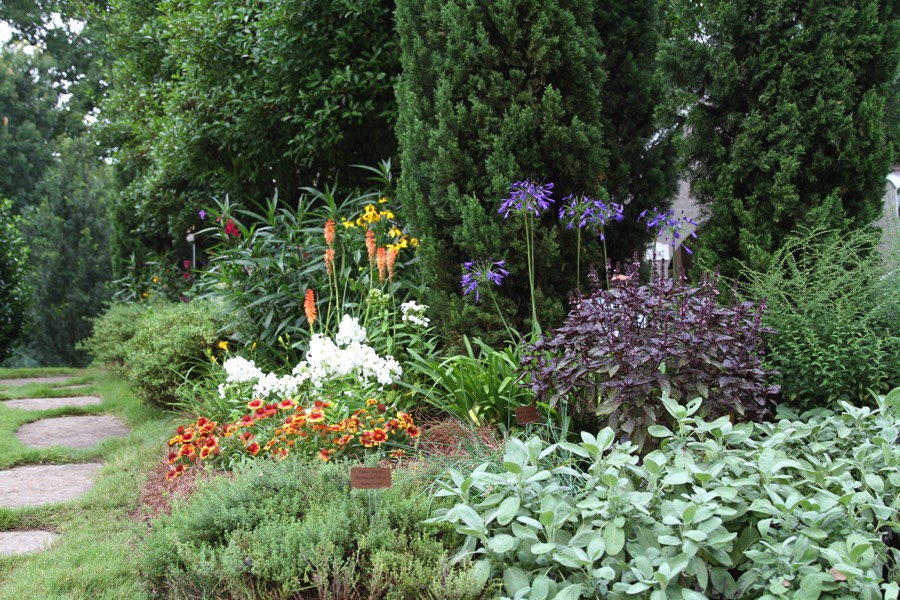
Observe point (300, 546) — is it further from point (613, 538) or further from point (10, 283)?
point (10, 283)

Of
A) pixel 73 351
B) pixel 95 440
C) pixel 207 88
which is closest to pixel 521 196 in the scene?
pixel 95 440

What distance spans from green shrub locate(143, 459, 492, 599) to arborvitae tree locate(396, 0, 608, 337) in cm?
167

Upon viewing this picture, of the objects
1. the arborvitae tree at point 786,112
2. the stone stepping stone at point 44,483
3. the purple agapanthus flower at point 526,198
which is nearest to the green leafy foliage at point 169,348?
the stone stepping stone at point 44,483

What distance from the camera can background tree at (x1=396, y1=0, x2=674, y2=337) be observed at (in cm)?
388

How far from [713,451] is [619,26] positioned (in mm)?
3187

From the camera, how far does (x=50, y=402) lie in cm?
684

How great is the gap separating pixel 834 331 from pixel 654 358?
3.17 feet

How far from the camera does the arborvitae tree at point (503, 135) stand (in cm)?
387

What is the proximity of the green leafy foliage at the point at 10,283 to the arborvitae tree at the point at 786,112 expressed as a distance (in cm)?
1185

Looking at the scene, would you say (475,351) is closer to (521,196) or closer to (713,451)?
(521,196)

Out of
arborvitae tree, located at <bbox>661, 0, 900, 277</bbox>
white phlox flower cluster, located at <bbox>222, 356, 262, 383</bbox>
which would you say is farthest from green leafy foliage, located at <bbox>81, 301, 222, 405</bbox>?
arborvitae tree, located at <bbox>661, 0, 900, 277</bbox>

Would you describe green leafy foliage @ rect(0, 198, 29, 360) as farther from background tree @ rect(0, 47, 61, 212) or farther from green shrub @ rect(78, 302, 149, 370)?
background tree @ rect(0, 47, 61, 212)

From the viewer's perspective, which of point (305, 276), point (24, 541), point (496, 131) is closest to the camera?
point (24, 541)

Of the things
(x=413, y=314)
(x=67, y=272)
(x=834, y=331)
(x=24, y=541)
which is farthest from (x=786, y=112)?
(x=67, y=272)
